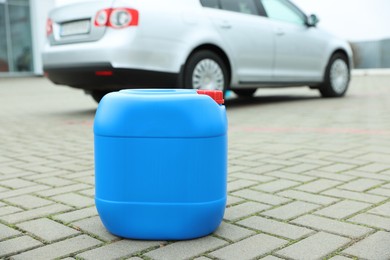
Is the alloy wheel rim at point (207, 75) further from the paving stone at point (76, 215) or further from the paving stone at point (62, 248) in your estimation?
the paving stone at point (62, 248)

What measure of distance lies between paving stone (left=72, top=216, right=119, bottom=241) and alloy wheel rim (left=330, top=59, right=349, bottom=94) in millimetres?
7266

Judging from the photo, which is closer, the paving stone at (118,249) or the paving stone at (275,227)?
the paving stone at (118,249)

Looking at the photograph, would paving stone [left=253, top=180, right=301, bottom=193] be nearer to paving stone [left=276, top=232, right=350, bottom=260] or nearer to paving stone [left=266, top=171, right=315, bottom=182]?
paving stone [left=266, top=171, right=315, bottom=182]

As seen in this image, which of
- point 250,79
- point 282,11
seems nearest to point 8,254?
point 250,79

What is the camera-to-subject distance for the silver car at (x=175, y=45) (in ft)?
20.9

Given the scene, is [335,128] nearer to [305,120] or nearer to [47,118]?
[305,120]

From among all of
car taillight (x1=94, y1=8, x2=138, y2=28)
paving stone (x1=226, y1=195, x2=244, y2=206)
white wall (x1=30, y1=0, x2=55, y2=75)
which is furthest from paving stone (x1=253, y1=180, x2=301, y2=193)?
white wall (x1=30, y1=0, x2=55, y2=75)

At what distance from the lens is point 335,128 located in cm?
590

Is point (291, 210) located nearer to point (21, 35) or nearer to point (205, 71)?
point (205, 71)

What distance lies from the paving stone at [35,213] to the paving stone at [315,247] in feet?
4.03

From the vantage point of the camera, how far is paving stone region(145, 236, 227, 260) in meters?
2.14

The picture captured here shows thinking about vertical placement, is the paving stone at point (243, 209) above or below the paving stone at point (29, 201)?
below

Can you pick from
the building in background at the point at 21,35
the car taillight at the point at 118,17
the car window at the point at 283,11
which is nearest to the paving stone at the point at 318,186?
the car taillight at the point at 118,17

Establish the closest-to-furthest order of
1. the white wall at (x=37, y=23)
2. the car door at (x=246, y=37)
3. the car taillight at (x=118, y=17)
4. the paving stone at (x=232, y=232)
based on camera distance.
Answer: the paving stone at (x=232, y=232), the car taillight at (x=118, y=17), the car door at (x=246, y=37), the white wall at (x=37, y=23)
